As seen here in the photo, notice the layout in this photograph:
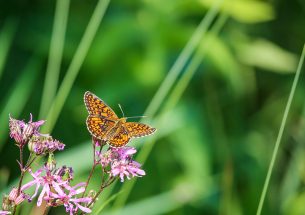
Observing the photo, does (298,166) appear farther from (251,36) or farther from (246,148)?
(251,36)

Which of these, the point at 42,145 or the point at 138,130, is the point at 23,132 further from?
the point at 138,130

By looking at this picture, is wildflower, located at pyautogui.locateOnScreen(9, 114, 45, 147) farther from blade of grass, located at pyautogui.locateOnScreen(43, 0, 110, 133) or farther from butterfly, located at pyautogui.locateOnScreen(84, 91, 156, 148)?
blade of grass, located at pyautogui.locateOnScreen(43, 0, 110, 133)

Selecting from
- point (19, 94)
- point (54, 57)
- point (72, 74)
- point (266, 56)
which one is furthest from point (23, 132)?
point (266, 56)

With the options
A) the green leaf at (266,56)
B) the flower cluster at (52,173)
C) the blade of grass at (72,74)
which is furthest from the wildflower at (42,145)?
the green leaf at (266,56)

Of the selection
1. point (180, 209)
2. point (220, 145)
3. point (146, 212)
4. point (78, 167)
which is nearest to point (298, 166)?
point (220, 145)

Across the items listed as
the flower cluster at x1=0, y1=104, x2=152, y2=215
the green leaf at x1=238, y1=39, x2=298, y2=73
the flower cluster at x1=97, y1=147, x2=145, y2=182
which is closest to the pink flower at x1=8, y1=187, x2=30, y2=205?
the flower cluster at x1=0, y1=104, x2=152, y2=215
